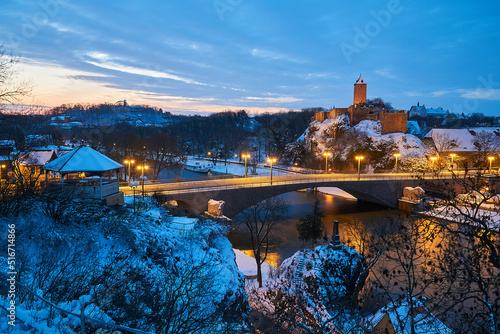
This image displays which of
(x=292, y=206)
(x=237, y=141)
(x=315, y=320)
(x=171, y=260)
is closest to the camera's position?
(x=315, y=320)

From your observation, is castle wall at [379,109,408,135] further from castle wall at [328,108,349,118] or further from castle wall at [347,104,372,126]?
castle wall at [328,108,349,118]

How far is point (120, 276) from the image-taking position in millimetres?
8500

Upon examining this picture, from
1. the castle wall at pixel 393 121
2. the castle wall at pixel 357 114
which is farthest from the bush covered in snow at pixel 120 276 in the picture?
the castle wall at pixel 357 114

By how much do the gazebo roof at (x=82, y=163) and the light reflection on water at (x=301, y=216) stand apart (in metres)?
11.1

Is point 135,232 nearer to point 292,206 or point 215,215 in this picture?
point 215,215

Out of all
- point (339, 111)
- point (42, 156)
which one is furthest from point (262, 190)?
point (339, 111)

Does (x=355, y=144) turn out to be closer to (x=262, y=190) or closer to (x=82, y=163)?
(x=262, y=190)

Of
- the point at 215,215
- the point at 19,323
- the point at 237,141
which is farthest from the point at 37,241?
the point at 237,141

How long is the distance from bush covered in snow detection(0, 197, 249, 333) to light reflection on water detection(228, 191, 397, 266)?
7.00m

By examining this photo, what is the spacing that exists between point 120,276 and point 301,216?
24514 millimetres

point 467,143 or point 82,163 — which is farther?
point 467,143

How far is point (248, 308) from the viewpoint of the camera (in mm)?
12445

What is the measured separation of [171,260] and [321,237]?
1442 centimetres

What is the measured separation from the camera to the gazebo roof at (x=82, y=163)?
51.9 ft
